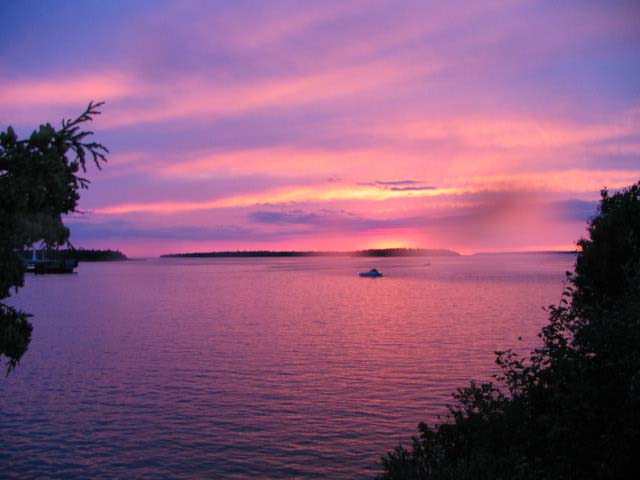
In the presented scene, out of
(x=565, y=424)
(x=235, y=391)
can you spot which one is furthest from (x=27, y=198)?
(x=235, y=391)

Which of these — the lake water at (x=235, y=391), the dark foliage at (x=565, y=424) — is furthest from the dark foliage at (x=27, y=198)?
the lake water at (x=235, y=391)

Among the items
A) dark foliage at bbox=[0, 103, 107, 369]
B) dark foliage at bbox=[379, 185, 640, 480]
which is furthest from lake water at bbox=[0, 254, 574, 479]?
dark foliage at bbox=[0, 103, 107, 369]

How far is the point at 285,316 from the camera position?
70.5 metres

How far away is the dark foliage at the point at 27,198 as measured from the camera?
29.6 feet

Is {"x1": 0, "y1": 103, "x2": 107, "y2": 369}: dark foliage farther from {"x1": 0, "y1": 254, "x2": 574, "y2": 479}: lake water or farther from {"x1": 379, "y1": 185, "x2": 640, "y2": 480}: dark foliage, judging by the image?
{"x1": 0, "y1": 254, "x2": 574, "y2": 479}: lake water

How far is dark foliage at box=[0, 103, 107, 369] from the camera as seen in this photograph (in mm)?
9016

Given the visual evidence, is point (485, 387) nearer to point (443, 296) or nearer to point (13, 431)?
point (13, 431)

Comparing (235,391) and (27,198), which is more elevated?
(27,198)

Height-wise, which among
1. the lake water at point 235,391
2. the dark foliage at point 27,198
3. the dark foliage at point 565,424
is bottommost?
the lake water at point 235,391

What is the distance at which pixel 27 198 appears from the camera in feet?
30.3

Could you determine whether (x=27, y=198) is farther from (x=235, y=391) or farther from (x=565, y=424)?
(x=235, y=391)

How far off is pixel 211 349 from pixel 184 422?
787 inches

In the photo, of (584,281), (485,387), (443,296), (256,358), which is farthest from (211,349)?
(443,296)

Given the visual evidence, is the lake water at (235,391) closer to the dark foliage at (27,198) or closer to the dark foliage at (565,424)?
the dark foliage at (565,424)
